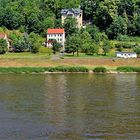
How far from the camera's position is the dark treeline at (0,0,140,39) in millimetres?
68062

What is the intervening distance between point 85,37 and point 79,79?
19366mm

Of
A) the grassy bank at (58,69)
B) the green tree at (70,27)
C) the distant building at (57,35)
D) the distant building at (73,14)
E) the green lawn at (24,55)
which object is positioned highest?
the distant building at (73,14)

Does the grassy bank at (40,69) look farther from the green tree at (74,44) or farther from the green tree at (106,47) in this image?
the green tree at (106,47)

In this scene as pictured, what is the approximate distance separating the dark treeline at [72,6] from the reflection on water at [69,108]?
24.6 metres

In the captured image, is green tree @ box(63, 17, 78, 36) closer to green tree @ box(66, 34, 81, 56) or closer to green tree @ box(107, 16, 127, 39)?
green tree @ box(107, 16, 127, 39)

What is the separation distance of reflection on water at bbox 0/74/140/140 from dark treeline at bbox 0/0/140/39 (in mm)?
24644

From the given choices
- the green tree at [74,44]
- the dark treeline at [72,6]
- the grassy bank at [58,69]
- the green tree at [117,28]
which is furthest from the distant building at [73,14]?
the grassy bank at [58,69]

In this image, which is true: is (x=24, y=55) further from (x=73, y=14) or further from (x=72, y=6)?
(x=72, y=6)

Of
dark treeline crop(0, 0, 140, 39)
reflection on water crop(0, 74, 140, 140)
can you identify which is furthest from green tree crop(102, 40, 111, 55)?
reflection on water crop(0, 74, 140, 140)

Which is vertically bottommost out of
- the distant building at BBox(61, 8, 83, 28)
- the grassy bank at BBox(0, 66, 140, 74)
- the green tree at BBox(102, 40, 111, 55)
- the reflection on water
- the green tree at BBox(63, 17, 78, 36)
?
the grassy bank at BBox(0, 66, 140, 74)

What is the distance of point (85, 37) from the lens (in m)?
62.7

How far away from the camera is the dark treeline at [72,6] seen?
6806 cm

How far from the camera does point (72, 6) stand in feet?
243

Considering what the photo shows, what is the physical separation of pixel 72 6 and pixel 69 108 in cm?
4602
